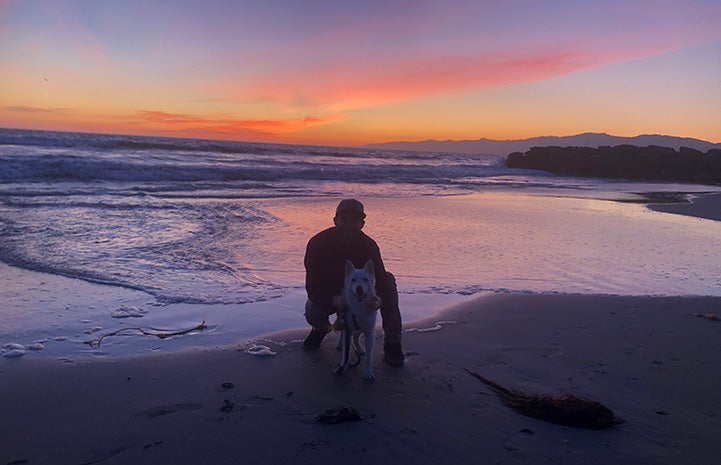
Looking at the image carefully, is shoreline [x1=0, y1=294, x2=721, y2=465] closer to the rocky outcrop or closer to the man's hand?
the man's hand

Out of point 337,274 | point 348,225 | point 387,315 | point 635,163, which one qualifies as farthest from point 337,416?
point 635,163

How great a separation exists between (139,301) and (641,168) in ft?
123

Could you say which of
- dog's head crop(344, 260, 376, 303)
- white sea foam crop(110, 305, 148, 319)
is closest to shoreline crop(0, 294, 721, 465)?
dog's head crop(344, 260, 376, 303)

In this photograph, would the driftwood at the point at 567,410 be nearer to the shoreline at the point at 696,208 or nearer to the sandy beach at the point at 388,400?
the sandy beach at the point at 388,400

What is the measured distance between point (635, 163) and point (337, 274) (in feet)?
124

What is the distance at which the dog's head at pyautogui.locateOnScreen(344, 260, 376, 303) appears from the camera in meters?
3.64

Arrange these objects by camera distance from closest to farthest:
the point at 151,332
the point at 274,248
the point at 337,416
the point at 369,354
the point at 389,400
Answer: the point at 337,416 → the point at 389,400 → the point at 369,354 → the point at 151,332 → the point at 274,248

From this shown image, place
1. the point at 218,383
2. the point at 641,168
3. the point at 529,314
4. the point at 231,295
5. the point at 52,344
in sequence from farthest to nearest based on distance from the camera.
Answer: the point at 641,168 → the point at 231,295 → the point at 529,314 → the point at 52,344 → the point at 218,383

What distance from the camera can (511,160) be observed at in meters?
48.7

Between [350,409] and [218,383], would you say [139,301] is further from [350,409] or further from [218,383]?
[350,409]

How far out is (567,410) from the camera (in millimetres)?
3076

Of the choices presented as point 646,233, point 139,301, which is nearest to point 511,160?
point 646,233

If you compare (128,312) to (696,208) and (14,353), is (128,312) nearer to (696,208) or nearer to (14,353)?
(14,353)

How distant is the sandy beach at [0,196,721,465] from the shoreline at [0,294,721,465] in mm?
11
